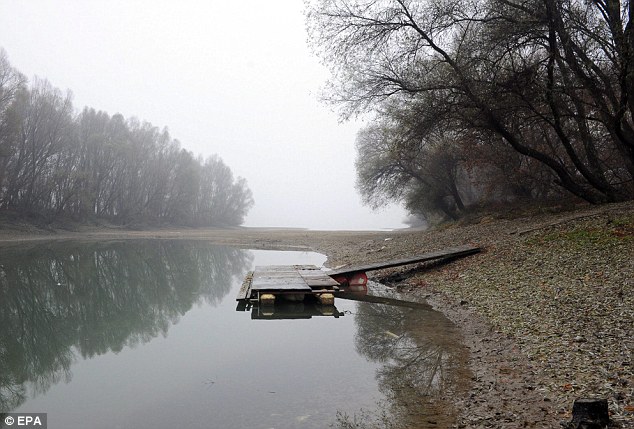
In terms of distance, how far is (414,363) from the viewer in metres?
6.21

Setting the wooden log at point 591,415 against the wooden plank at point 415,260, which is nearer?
the wooden log at point 591,415

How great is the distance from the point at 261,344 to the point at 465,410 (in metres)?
4.19

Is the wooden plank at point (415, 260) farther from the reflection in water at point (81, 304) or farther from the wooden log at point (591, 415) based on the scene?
the wooden log at point (591, 415)

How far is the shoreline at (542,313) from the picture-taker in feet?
14.6

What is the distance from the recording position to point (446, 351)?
6.70 metres

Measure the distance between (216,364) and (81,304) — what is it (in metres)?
7.67

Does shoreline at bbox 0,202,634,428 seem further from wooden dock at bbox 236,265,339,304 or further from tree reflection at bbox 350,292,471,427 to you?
wooden dock at bbox 236,265,339,304

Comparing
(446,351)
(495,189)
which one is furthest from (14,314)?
(495,189)

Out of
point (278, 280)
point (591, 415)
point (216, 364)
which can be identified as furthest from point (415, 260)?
point (591, 415)

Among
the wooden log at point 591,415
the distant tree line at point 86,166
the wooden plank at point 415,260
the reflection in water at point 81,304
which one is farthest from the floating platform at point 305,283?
the distant tree line at point 86,166

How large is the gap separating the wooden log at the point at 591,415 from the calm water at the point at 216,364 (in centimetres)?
129

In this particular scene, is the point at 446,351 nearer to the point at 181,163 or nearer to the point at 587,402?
the point at 587,402

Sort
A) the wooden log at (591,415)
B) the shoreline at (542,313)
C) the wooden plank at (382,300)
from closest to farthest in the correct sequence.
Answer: the wooden log at (591,415), the shoreline at (542,313), the wooden plank at (382,300)

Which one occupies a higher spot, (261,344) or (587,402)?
(587,402)
